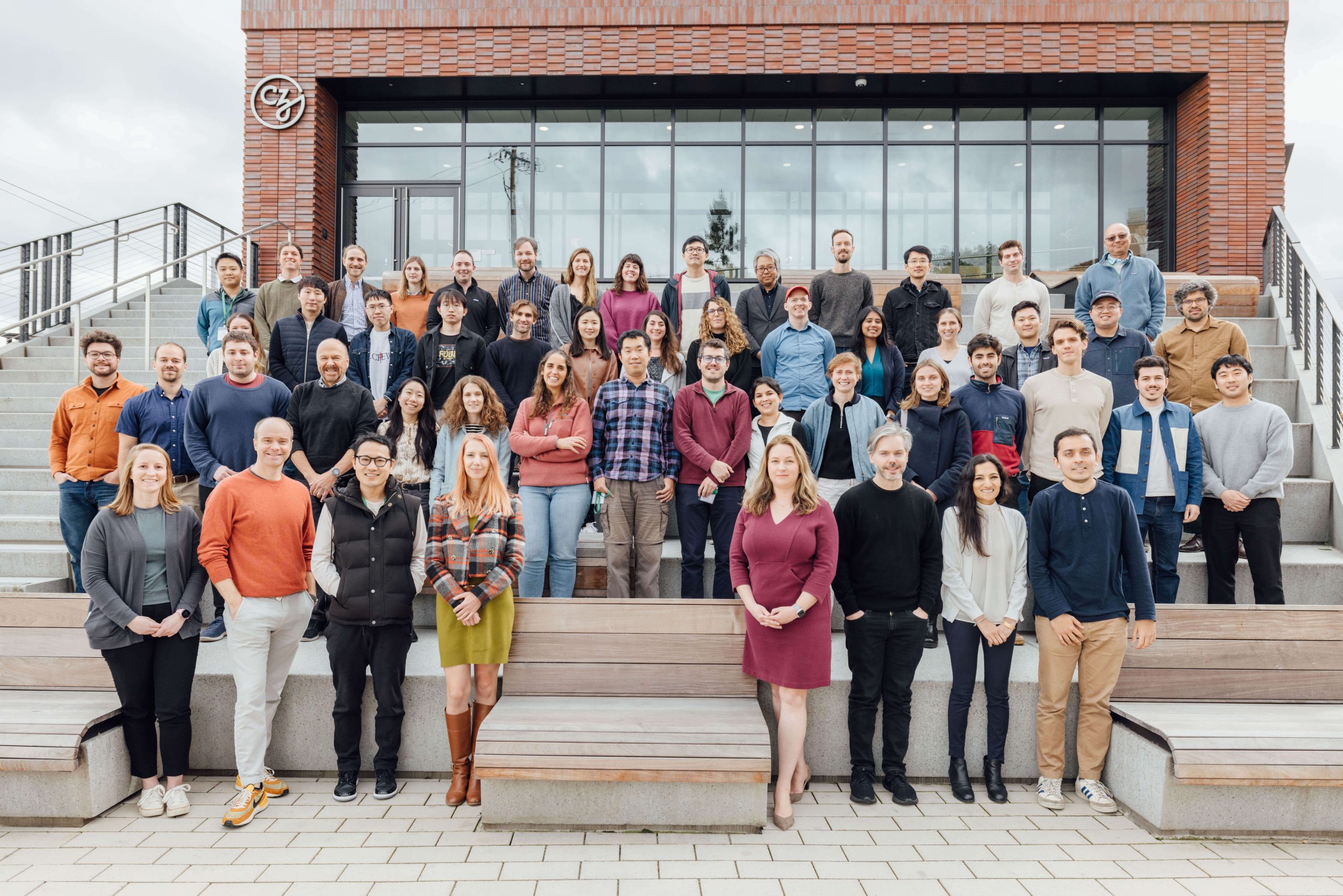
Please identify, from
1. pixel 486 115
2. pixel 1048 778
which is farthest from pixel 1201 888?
pixel 486 115

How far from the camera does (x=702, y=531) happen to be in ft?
17.7

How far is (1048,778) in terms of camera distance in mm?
4258

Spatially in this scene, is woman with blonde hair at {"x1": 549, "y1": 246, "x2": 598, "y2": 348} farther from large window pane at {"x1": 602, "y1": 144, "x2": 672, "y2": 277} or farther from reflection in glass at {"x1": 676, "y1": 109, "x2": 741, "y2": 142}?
reflection in glass at {"x1": 676, "y1": 109, "x2": 741, "y2": 142}

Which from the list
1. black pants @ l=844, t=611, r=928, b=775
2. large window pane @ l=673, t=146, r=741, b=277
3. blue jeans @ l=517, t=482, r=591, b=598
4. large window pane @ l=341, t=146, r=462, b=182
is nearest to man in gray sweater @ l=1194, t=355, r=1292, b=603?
black pants @ l=844, t=611, r=928, b=775

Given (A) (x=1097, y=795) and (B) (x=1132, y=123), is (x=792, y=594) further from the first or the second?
(B) (x=1132, y=123)

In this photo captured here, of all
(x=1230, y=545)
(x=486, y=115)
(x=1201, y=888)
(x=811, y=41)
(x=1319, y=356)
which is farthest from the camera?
(x=486, y=115)

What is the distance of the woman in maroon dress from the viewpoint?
4059 mm

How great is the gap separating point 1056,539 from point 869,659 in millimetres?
1236

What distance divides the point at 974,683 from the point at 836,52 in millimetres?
12152

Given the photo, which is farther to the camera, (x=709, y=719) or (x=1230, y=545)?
(x=1230, y=545)

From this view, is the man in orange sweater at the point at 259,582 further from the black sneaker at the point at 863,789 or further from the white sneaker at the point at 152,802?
the black sneaker at the point at 863,789

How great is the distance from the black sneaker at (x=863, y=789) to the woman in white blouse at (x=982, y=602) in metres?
0.49

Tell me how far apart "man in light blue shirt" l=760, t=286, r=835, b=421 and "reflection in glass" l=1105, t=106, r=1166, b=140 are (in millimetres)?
11746

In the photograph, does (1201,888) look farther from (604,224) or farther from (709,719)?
(604,224)
